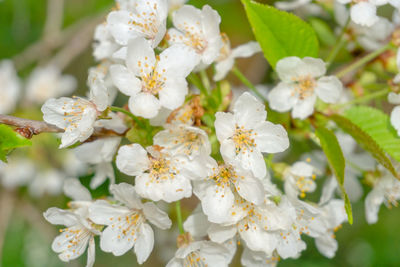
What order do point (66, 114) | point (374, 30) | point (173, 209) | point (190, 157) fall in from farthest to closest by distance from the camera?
point (173, 209) → point (374, 30) → point (66, 114) → point (190, 157)

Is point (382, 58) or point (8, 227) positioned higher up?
point (382, 58)

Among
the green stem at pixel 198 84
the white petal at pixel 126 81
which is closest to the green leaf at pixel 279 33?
the green stem at pixel 198 84

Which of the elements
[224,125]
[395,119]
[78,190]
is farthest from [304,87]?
[78,190]

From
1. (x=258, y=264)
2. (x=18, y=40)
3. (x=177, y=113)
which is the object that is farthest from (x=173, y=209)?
(x=18, y=40)

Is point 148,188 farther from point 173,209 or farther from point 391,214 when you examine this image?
point 391,214

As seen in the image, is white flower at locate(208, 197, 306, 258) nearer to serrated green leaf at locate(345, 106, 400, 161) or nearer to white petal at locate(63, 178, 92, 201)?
serrated green leaf at locate(345, 106, 400, 161)

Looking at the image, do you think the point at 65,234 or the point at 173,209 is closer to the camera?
the point at 65,234
